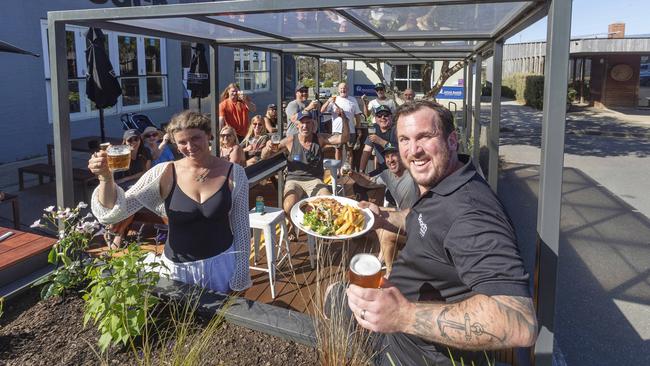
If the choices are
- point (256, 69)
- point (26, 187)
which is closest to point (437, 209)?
point (26, 187)

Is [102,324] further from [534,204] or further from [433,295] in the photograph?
[534,204]

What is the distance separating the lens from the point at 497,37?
14.1 feet

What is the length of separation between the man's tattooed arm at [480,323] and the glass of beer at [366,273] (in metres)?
0.14

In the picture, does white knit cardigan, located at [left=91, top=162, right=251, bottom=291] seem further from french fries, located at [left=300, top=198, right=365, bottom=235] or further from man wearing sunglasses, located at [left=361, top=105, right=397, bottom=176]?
man wearing sunglasses, located at [left=361, top=105, right=397, bottom=176]

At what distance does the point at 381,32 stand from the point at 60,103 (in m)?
2.70

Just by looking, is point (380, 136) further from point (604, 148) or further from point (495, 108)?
point (604, 148)

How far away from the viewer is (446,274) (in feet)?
5.37

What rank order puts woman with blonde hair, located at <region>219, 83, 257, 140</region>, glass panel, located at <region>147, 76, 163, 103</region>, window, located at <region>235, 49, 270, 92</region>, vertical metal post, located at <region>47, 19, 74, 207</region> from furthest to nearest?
window, located at <region>235, 49, 270, 92</region>, glass panel, located at <region>147, 76, 163, 103</region>, woman with blonde hair, located at <region>219, 83, 257, 140</region>, vertical metal post, located at <region>47, 19, 74, 207</region>

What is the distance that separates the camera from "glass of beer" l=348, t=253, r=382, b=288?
141cm

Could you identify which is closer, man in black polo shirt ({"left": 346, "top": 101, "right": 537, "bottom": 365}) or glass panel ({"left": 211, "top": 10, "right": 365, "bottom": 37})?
man in black polo shirt ({"left": 346, "top": 101, "right": 537, "bottom": 365})

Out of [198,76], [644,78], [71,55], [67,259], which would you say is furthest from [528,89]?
[67,259]

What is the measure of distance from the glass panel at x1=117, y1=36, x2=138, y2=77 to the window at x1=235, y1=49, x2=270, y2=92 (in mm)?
5840

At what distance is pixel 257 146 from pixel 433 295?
524cm

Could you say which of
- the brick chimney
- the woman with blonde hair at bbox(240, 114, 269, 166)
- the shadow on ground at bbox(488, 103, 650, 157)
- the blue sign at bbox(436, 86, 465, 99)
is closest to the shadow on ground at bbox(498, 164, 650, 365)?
the woman with blonde hair at bbox(240, 114, 269, 166)
